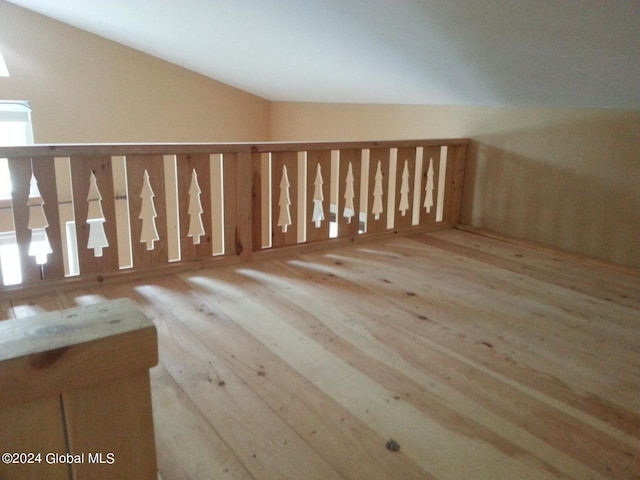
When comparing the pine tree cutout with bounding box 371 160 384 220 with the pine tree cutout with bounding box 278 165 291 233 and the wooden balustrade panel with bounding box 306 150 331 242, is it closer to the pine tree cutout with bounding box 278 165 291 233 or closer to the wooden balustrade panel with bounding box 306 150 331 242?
the wooden balustrade panel with bounding box 306 150 331 242

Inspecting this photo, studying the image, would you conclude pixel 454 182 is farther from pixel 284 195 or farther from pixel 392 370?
pixel 392 370

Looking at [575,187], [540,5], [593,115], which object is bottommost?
[575,187]

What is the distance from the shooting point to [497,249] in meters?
3.43

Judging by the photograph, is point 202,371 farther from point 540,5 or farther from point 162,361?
point 540,5

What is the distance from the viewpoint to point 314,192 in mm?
3232

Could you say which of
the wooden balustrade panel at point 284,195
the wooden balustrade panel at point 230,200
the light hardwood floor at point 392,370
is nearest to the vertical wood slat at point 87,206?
the light hardwood floor at point 392,370

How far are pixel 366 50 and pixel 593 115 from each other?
4.65ft

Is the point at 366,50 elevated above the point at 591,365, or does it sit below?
above

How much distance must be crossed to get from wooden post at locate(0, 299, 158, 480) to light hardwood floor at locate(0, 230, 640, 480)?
0.69m

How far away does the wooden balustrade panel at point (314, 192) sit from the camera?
3178 mm

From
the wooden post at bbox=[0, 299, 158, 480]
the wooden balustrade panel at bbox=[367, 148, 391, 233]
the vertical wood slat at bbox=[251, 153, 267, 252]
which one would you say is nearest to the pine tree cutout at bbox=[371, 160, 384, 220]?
the wooden balustrade panel at bbox=[367, 148, 391, 233]

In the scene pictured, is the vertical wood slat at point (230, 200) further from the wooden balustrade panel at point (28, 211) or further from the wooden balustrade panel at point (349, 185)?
the wooden balustrade panel at point (28, 211)

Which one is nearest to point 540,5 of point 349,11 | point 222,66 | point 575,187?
point 349,11

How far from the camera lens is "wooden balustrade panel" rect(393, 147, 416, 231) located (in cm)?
358
